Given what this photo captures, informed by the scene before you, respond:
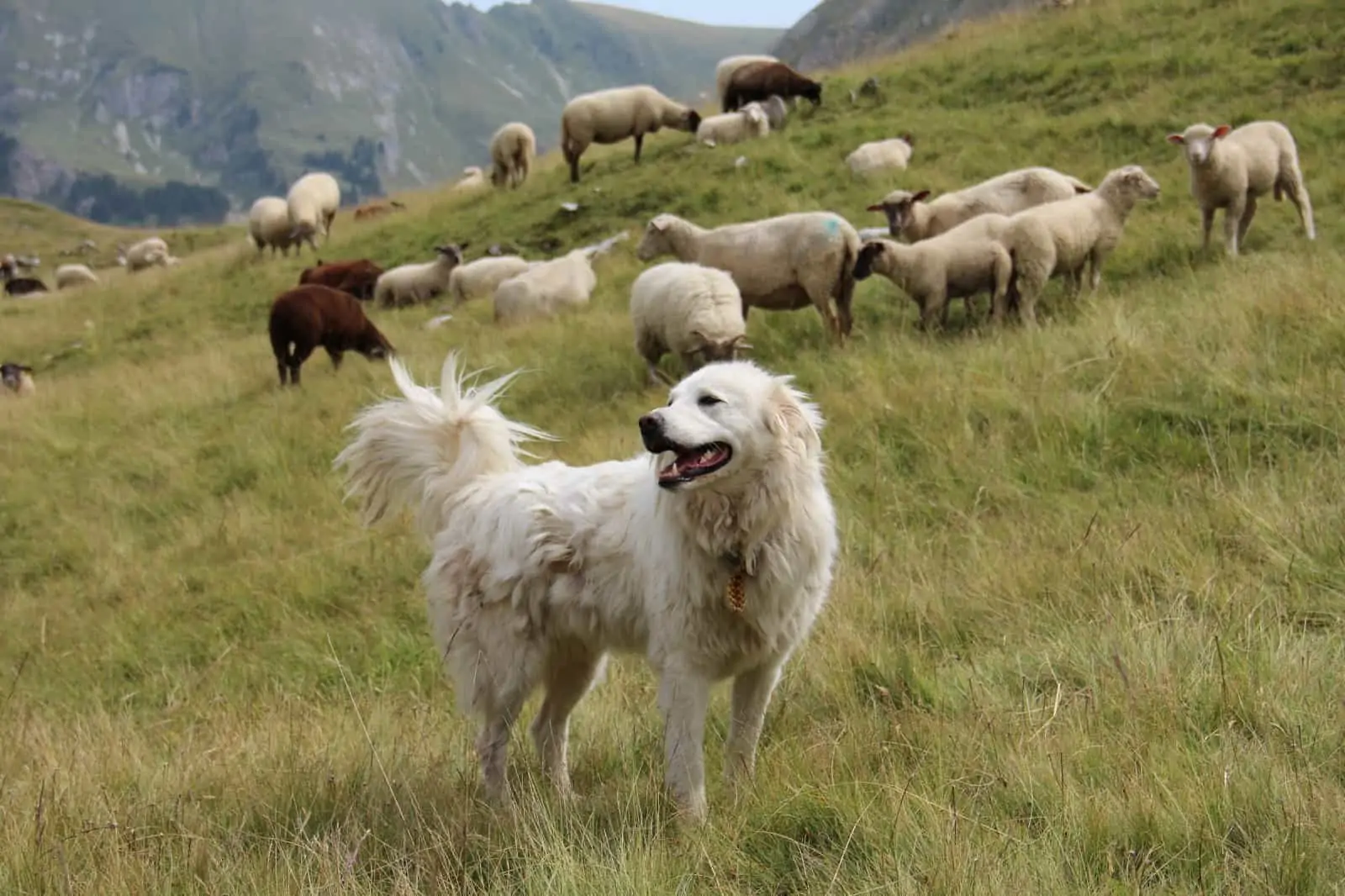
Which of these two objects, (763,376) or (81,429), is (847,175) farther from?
(763,376)

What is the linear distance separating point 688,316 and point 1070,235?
376 centimetres

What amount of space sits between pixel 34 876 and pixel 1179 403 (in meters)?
6.27

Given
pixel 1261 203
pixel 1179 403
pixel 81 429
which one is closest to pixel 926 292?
pixel 1179 403

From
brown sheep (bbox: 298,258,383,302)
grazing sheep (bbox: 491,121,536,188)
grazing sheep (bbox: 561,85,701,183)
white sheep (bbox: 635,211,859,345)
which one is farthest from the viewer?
grazing sheep (bbox: 491,121,536,188)

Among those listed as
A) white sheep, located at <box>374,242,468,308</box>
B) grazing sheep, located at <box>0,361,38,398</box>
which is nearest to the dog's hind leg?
white sheep, located at <box>374,242,468,308</box>

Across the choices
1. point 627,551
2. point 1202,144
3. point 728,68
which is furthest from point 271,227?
point 627,551

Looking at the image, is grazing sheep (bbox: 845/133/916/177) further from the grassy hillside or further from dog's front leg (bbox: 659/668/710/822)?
dog's front leg (bbox: 659/668/710/822)

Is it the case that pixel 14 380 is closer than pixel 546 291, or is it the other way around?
pixel 546 291

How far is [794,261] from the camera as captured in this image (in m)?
10.2

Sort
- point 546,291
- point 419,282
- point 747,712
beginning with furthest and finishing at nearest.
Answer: point 419,282
point 546,291
point 747,712

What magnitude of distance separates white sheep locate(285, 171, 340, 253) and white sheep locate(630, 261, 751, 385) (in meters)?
15.8

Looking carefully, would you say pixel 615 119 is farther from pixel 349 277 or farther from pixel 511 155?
pixel 349 277

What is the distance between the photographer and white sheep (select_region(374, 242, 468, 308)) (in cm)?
1842

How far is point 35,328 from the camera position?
21.9 metres
